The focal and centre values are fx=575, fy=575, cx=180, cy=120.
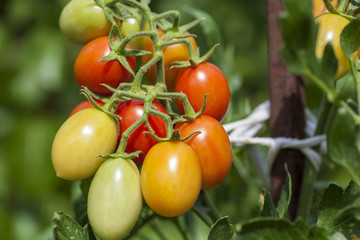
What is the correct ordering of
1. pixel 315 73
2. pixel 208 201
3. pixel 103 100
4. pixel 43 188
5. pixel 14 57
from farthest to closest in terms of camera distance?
1. pixel 14 57
2. pixel 43 188
3. pixel 208 201
4. pixel 103 100
5. pixel 315 73

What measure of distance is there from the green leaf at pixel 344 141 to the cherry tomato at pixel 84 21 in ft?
1.11

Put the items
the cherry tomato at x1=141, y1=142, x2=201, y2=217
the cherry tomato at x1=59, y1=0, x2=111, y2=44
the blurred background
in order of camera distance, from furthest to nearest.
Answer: the blurred background
the cherry tomato at x1=59, y1=0, x2=111, y2=44
the cherry tomato at x1=141, y1=142, x2=201, y2=217

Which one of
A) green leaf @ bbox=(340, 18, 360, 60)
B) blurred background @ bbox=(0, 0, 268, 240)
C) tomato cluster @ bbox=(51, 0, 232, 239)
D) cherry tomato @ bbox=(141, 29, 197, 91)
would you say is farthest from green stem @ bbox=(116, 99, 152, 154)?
blurred background @ bbox=(0, 0, 268, 240)

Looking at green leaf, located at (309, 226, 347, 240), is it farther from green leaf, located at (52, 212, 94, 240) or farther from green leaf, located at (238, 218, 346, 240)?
green leaf, located at (52, 212, 94, 240)

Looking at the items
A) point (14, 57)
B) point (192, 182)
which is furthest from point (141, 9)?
point (14, 57)

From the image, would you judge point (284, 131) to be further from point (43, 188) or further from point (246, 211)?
point (43, 188)

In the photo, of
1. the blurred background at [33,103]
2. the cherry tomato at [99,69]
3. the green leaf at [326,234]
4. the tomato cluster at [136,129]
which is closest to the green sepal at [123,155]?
the tomato cluster at [136,129]

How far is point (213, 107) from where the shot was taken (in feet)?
2.21

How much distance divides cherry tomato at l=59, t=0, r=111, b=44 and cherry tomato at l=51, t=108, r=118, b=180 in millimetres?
138

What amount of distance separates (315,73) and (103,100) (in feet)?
0.86

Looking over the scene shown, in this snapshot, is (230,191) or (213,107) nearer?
(213,107)

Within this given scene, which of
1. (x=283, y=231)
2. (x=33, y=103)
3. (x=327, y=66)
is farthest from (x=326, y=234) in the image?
(x=33, y=103)

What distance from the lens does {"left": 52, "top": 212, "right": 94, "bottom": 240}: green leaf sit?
581mm

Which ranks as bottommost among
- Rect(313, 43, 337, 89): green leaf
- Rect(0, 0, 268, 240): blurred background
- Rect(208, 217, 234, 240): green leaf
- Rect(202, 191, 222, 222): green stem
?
Answer: Rect(0, 0, 268, 240): blurred background
